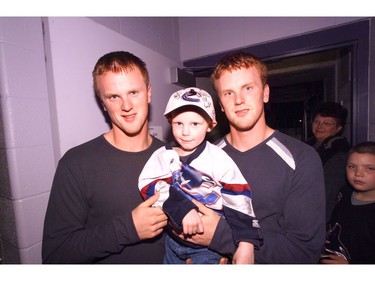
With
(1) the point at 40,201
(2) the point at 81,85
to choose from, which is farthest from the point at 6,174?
(2) the point at 81,85

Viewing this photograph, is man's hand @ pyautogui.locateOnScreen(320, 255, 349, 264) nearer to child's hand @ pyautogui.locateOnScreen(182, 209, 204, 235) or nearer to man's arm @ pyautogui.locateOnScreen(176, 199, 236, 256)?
man's arm @ pyautogui.locateOnScreen(176, 199, 236, 256)

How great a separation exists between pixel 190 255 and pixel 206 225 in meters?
0.26

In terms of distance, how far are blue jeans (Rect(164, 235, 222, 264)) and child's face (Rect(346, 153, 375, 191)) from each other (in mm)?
1582

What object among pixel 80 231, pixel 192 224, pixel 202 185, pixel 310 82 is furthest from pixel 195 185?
pixel 310 82

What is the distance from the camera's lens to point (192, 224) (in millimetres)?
1210

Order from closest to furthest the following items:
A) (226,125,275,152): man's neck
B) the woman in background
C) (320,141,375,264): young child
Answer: (226,125,275,152): man's neck → (320,141,375,264): young child → the woman in background

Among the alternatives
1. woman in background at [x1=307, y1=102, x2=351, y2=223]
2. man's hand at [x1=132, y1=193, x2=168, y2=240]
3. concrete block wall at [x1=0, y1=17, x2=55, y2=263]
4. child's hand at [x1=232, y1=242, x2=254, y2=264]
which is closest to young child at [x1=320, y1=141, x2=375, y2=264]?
woman in background at [x1=307, y1=102, x2=351, y2=223]

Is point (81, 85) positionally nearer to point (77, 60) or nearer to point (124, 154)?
point (77, 60)

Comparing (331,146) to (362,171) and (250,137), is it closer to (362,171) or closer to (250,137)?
(362,171)

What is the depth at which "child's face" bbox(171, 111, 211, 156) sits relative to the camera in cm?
138

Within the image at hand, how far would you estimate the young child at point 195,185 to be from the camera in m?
1.22

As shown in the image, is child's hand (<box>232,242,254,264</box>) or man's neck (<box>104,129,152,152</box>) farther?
man's neck (<box>104,129,152,152</box>)

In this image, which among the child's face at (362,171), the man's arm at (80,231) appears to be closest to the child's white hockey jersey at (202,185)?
the man's arm at (80,231)

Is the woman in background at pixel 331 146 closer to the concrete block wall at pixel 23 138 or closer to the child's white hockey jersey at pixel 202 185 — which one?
the child's white hockey jersey at pixel 202 185
